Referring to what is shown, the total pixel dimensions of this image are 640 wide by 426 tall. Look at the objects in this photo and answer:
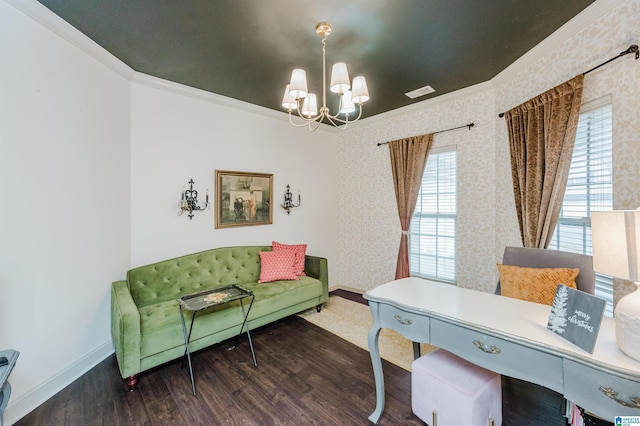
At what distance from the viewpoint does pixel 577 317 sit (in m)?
1.17

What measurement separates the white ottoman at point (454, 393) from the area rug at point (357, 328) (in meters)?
0.71

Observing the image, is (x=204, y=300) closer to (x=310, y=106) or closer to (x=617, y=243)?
(x=310, y=106)

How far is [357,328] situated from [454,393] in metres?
1.72

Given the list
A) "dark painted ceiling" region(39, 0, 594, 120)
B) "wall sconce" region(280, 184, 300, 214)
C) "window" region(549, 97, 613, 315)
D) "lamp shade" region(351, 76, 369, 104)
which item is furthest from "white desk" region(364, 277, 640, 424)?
"wall sconce" region(280, 184, 300, 214)

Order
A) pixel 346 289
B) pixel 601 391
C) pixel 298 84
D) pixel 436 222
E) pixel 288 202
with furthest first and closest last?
pixel 346 289, pixel 288 202, pixel 436 222, pixel 298 84, pixel 601 391

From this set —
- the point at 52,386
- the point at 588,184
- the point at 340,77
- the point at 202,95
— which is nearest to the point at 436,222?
the point at 588,184

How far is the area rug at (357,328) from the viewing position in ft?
8.63

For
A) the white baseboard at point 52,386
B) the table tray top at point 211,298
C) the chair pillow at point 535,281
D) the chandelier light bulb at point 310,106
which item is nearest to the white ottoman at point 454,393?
the chair pillow at point 535,281

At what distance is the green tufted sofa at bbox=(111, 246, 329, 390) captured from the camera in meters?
2.13

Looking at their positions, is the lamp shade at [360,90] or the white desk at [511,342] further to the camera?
the lamp shade at [360,90]

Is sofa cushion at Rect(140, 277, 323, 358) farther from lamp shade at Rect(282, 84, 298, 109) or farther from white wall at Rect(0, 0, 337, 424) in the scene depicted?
lamp shade at Rect(282, 84, 298, 109)

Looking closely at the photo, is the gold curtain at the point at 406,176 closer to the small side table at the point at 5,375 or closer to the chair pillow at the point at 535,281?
the chair pillow at the point at 535,281

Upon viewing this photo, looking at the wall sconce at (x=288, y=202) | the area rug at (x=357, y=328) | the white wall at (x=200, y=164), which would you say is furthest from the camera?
the wall sconce at (x=288, y=202)

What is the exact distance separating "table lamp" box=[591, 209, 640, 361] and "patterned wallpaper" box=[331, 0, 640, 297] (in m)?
0.98
